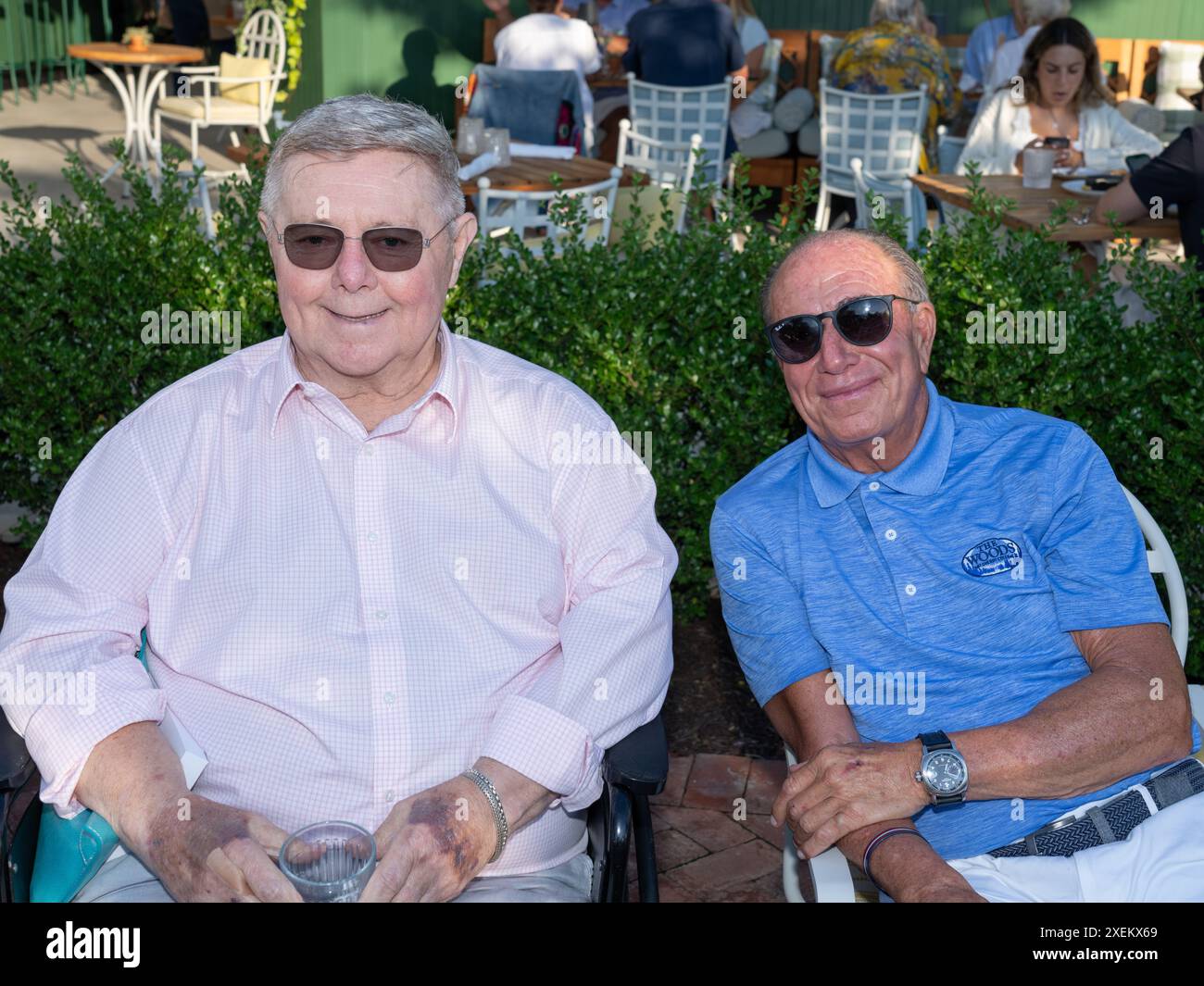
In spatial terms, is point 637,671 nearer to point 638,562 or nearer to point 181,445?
point 638,562

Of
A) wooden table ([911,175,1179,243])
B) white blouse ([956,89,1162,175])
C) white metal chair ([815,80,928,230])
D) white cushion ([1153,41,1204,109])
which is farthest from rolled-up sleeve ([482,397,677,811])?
white cushion ([1153,41,1204,109])

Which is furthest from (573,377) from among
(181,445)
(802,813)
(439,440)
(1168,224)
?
(1168,224)

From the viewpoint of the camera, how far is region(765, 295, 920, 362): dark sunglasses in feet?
7.89

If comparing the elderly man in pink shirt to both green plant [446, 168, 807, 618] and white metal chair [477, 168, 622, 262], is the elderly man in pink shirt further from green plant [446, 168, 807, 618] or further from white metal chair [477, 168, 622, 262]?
white metal chair [477, 168, 622, 262]

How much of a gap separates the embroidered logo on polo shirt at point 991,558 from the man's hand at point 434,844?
952 millimetres

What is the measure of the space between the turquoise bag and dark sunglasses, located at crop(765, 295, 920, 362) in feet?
4.71

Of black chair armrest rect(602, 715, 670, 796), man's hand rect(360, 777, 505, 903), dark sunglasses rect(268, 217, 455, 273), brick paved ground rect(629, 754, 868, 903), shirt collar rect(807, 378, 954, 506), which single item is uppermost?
dark sunglasses rect(268, 217, 455, 273)

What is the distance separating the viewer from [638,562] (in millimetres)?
2354

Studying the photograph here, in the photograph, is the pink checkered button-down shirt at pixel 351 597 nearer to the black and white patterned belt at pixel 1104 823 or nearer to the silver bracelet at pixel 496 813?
the silver bracelet at pixel 496 813

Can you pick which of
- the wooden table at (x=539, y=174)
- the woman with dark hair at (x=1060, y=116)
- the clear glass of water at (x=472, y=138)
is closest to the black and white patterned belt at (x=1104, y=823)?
the wooden table at (x=539, y=174)

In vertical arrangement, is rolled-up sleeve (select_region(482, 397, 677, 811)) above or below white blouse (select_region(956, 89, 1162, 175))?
below

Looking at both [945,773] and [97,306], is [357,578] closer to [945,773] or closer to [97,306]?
[945,773]

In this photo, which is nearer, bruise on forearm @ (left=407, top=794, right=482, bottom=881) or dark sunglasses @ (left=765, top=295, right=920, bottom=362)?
bruise on forearm @ (left=407, top=794, right=482, bottom=881)
